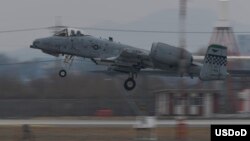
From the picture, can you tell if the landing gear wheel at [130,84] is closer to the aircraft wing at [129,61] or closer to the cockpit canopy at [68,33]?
the aircraft wing at [129,61]

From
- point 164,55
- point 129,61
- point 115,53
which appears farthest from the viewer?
point 115,53

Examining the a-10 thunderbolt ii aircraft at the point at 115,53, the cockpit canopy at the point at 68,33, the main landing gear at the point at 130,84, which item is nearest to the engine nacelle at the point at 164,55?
the a-10 thunderbolt ii aircraft at the point at 115,53

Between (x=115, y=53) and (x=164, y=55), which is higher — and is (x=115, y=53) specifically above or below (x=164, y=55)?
above

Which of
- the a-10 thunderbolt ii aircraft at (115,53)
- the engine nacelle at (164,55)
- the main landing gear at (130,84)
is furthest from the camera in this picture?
the main landing gear at (130,84)

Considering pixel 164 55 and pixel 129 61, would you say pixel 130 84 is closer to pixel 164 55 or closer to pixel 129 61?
pixel 129 61

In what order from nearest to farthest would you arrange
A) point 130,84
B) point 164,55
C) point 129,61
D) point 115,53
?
1. point 164,55
2. point 129,61
3. point 130,84
4. point 115,53

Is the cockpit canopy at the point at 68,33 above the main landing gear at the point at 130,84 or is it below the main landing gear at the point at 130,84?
above

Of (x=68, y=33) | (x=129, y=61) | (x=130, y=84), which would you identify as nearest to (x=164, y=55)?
(x=129, y=61)

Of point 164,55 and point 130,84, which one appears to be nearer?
point 164,55

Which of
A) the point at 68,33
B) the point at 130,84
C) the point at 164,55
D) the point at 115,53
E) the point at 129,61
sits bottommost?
the point at 130,84

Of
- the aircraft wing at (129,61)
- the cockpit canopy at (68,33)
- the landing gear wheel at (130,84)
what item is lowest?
the landing gear wheel at (130,84)

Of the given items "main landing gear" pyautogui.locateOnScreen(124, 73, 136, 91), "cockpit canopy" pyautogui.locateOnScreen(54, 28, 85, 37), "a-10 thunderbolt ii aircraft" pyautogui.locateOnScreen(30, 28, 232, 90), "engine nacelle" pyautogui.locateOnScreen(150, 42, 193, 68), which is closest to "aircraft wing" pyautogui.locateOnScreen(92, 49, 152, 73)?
"a-10 thunderbolt ii aircraft" pyautogui.locateOnScreen(30, 28, 232, 90)

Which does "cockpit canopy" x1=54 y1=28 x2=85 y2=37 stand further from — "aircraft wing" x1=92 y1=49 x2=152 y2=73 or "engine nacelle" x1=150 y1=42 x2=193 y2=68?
"engine nacelle" x1=150 y1=42 x2=193 y2=68

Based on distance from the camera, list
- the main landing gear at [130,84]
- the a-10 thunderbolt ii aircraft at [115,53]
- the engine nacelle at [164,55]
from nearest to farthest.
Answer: the engine nacelle at [164,55] → the a-10 thunderbolt ii aircraft at [115,53] → the main landing gear at [130,84]
